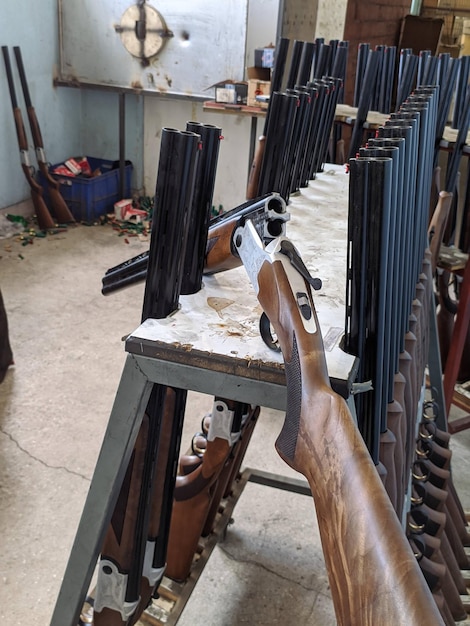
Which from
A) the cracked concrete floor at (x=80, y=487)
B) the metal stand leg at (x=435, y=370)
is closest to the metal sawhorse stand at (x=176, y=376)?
the cracked concrete floor at (x=80, y=487)

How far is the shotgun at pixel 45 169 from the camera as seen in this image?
12.6ft

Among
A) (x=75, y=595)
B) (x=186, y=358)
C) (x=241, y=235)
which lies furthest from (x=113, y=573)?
(x=241, y=235)

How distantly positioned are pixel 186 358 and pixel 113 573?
435mm

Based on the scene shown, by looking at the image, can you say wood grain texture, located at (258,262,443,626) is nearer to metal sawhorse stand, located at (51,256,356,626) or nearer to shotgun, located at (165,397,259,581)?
metal sawhorse stand, located at (51,256,356,626)

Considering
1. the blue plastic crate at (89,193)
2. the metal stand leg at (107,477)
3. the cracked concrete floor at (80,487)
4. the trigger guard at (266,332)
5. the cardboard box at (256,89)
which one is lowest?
the cracked concrete floor at (80,487)

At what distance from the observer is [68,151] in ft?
14.6

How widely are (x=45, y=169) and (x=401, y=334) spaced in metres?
3.46

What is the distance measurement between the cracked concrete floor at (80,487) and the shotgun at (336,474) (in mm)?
1051

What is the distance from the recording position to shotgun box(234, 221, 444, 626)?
41 centimetres

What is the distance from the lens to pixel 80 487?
179 cm

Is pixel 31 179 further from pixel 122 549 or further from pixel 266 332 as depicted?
pixel 266 332

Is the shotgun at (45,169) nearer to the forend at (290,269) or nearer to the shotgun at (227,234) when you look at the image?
the shotgun at (227,234)

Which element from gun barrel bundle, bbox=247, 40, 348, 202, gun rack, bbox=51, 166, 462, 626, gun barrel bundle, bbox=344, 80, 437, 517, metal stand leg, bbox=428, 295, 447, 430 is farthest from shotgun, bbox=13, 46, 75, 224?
gun rack, bbox=51, 166, 462, 626

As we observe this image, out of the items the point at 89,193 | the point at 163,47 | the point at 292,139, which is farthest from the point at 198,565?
the point at 163,47
